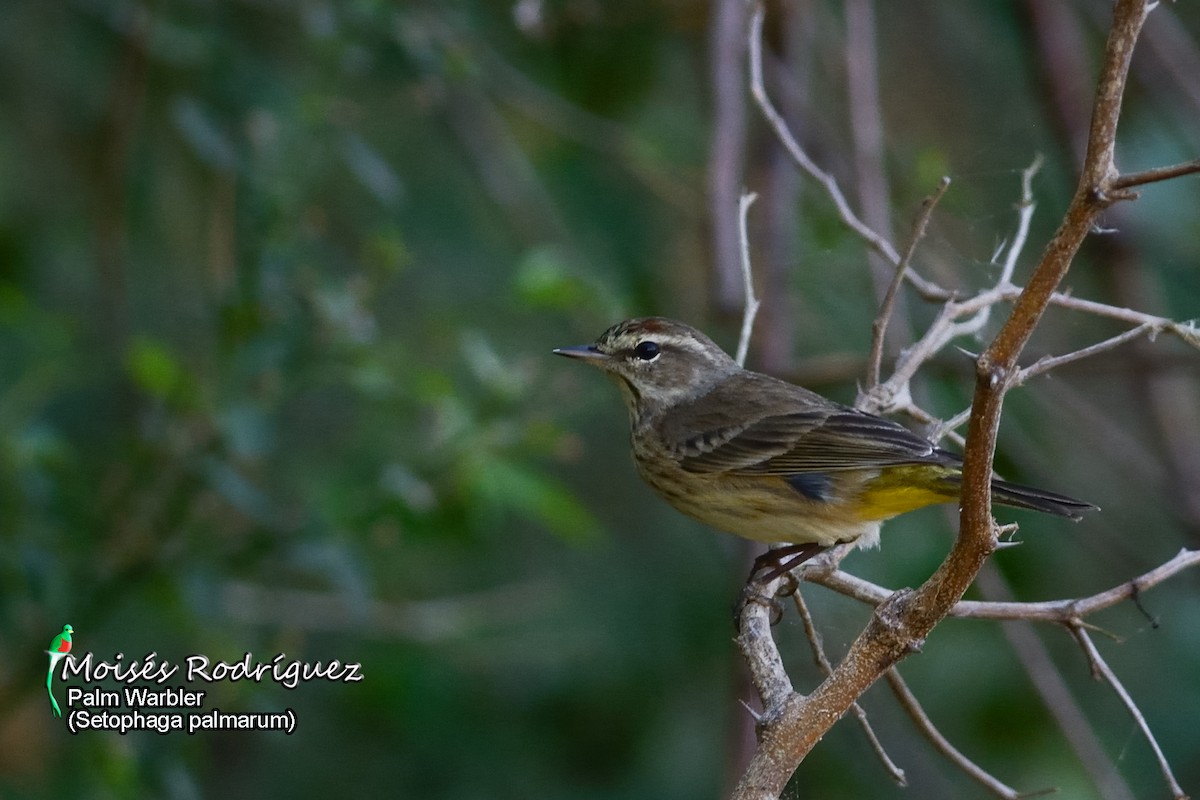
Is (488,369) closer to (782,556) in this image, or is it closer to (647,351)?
(647,351)

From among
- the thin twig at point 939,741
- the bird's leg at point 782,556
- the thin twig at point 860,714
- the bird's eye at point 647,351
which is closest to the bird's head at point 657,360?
the bird's eye at point 647,351

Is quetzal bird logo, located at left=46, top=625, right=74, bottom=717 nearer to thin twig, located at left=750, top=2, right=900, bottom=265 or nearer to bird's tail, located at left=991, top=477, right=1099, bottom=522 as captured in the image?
thin twig, located at left=750, top=2, right=900, bottom=265

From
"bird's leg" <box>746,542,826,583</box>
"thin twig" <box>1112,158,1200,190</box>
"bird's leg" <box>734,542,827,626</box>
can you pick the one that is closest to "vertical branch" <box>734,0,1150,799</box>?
"thin twig" <box>1112,158,1200,190</box>

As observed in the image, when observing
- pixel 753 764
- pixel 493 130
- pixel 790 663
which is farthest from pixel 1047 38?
pixel 753 764

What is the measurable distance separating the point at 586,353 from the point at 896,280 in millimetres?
1456

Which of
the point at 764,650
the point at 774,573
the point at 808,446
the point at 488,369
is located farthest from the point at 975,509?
the point at 488,369

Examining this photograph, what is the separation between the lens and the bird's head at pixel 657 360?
14.4ft

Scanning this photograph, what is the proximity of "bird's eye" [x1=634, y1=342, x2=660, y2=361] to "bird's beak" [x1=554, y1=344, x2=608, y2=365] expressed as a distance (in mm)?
111

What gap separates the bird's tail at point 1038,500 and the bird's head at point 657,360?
57.2 inches

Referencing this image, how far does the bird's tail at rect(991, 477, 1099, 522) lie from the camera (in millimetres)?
2939

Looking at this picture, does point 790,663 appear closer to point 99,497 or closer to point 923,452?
point 923,452

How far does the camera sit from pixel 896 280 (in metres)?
3.07

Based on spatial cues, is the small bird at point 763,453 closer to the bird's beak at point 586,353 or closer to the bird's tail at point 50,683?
the bird's beak at point 586,353

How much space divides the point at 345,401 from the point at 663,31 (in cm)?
237
